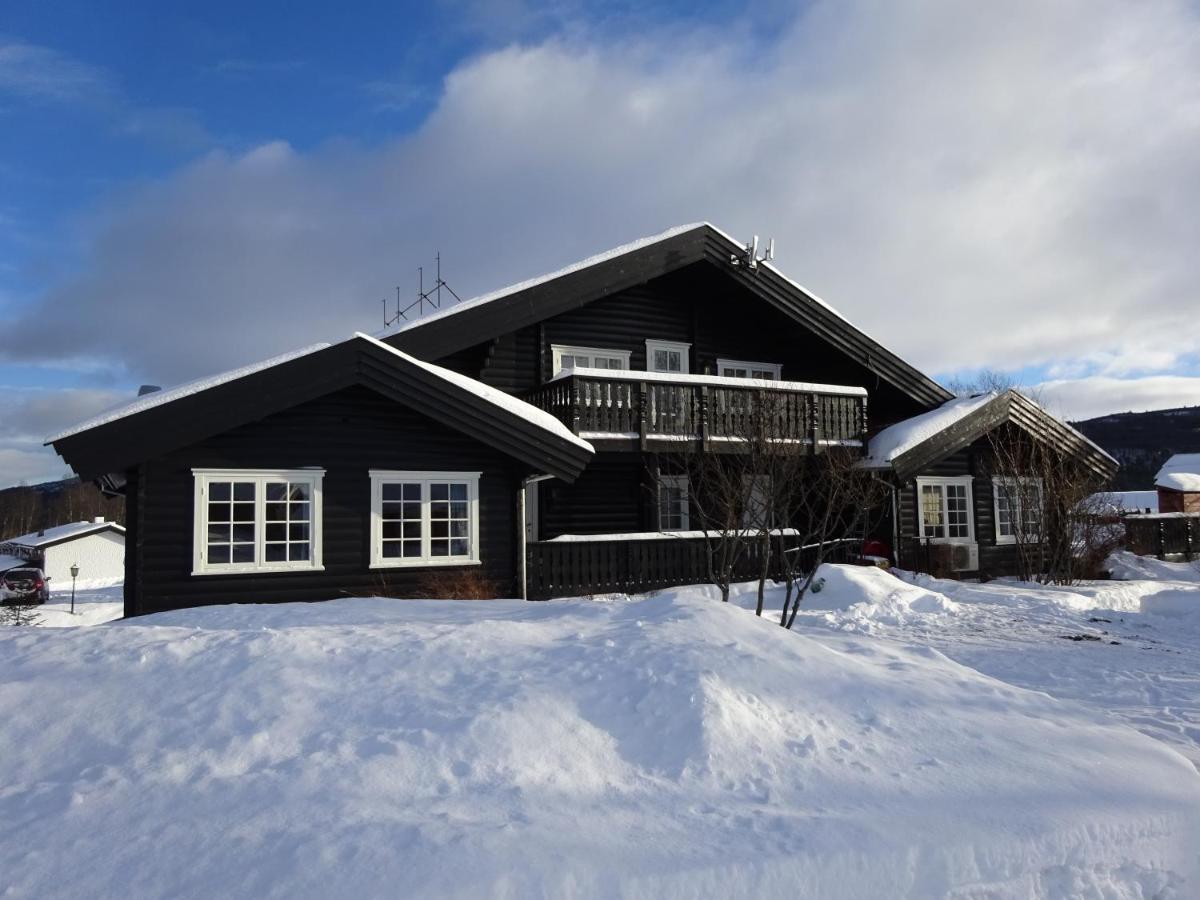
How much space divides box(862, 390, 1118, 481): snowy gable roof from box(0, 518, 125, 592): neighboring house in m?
54.9

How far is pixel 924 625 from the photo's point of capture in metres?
11.4

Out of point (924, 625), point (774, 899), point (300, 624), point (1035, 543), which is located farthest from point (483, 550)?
point (1035, 543)

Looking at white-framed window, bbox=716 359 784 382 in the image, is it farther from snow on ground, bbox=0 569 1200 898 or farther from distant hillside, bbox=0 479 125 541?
distant hillside, bbox=0 479 125 541

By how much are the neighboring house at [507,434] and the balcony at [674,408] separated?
4cm

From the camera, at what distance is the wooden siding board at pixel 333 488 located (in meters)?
10.7

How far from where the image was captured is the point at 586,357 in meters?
16.3

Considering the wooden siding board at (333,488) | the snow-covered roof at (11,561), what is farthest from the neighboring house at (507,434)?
the snow-covered roof at (11,561)

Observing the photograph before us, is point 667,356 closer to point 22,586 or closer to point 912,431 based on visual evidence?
point 912,431

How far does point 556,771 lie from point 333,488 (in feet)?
26.4

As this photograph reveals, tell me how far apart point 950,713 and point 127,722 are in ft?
17.6

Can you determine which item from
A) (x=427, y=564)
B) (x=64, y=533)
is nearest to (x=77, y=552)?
(x=64, y=533)

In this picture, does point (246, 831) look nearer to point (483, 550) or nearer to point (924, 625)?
point (483, 550)

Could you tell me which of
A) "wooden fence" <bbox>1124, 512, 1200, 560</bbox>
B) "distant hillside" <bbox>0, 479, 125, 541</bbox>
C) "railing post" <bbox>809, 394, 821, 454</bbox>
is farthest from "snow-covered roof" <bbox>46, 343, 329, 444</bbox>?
"distant hillside" <bbox>0, 479, 125, 541</bbox>

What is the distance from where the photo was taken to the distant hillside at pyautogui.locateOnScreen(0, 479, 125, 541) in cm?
9469
